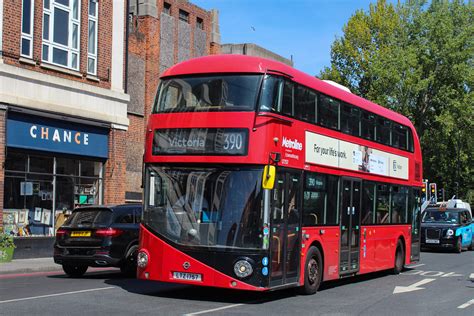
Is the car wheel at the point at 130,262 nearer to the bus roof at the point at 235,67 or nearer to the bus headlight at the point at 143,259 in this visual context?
the bus headlight at the point at 143,259

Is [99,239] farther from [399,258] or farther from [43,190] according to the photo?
[399,258]

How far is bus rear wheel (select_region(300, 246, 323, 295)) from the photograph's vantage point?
12758 millimetres

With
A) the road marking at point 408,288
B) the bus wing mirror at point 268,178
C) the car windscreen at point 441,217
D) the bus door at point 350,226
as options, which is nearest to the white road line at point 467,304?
the road marking at point 408,288

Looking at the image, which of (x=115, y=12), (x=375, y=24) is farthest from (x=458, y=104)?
(x=115, y=12)

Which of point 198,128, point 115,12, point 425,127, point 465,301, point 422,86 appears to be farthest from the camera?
point 425,127

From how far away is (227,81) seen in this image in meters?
11.5

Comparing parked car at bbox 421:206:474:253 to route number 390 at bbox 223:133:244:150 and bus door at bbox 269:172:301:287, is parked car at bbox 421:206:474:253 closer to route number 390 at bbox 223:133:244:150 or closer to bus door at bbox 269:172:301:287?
bus door at bbox 269:172:301:287

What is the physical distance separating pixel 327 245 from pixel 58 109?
1169 cm

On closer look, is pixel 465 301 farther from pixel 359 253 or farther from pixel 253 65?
pixel 253 65

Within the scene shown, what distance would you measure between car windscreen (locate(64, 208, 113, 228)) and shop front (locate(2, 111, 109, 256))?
18.7 ft

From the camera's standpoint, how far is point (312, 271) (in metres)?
13.0

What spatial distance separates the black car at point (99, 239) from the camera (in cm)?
1503

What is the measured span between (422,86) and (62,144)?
102ft

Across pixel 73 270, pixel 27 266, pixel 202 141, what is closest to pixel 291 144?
pixel 202 141
